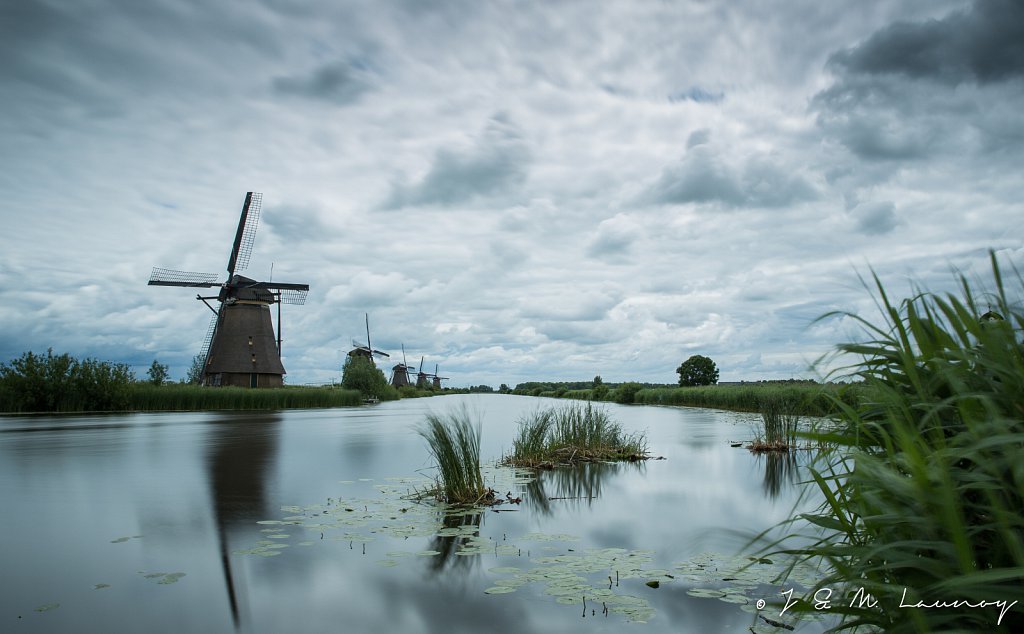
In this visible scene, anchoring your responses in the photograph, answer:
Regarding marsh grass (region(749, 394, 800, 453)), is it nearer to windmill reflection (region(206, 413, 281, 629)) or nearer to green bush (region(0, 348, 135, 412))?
windmill reflection (region(206, 413, 281, 629))

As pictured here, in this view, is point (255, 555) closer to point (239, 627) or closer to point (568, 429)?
point (239, 627)

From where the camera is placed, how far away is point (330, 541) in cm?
670

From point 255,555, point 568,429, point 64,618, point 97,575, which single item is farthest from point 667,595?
point 568,429

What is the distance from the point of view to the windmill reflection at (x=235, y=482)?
645 cm

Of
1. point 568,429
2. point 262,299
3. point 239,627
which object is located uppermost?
point 262,299

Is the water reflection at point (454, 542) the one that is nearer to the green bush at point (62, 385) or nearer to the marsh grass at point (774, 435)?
the marsh grass at point (774, 435)

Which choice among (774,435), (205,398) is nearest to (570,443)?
(774,435)

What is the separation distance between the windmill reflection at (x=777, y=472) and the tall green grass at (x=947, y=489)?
21.0ft

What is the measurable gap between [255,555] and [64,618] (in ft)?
5.93

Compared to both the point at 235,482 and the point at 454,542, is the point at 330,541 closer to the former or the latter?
the point at 454,542

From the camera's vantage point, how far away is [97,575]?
5539 mm

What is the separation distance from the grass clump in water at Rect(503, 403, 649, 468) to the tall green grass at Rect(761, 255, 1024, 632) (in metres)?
10.4

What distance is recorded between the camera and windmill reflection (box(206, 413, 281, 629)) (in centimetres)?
645

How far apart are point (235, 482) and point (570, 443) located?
22.3ft
